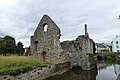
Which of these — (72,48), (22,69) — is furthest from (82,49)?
(22,69)

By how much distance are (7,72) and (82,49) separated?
18790mm

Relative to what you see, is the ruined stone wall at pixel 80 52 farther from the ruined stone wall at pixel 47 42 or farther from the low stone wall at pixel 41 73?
the low stone wall at pixel 41 73

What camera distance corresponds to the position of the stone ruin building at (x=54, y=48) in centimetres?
2816

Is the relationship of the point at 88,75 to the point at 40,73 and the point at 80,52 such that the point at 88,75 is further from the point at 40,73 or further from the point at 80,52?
the point at 80,52

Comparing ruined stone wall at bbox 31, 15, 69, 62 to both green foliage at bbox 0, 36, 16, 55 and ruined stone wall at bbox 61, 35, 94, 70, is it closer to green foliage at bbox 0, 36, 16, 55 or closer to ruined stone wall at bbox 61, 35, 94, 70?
ruined stone wall at bbox 61, 35, 94, 70

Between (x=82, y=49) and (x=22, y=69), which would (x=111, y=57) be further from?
(x=22, y=69)

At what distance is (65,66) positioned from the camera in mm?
26438

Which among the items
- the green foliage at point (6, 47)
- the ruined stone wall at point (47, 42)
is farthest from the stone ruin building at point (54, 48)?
the green foliage at point (6, 47)

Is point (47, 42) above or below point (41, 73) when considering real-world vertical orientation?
above

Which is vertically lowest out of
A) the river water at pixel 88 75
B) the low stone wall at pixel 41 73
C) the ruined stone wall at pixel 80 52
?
the river water at pixel 88 75

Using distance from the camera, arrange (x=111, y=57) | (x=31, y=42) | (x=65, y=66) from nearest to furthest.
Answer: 1. (x=65, y=66)
2. (x=31, y=42)
3. (x=111, y=57)

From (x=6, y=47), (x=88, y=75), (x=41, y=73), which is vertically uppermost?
(x=6, y=47)

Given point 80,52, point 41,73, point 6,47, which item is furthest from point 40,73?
point 6,47

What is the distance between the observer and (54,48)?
28328 millimetres
